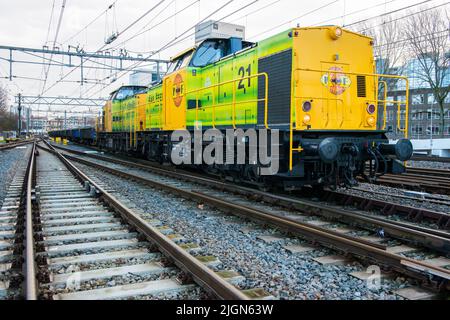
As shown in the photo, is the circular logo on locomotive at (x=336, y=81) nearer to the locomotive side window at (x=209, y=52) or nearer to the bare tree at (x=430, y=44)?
the locomotive side window at (x=209, y=52)

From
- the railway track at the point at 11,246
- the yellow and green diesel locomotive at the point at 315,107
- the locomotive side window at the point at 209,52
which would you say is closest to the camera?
the railway track at the point at 11,246

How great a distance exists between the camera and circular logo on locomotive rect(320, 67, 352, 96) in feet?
24.5

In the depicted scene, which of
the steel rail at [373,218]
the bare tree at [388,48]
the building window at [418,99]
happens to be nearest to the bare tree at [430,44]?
the bare tree at [388,48]

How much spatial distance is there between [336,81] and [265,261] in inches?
177

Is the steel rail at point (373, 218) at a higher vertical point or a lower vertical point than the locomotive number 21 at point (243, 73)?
lower

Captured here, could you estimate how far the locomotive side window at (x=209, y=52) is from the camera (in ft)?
35.8

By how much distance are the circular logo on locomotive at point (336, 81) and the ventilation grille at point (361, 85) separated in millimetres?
230

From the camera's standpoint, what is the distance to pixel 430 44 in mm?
32688

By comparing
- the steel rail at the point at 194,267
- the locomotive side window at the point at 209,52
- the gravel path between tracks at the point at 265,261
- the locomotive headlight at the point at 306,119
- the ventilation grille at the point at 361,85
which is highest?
the locomotive side window at the point at 209,52

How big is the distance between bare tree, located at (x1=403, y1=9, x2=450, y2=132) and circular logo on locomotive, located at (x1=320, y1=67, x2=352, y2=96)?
27.0 meters

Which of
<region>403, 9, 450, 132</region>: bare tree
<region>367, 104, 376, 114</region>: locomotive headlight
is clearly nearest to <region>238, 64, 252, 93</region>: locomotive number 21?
<region>367, 104, 376, 114</region>: locomotive headlight

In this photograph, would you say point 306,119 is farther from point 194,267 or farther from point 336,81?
point 194,267

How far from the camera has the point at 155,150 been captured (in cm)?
1454
